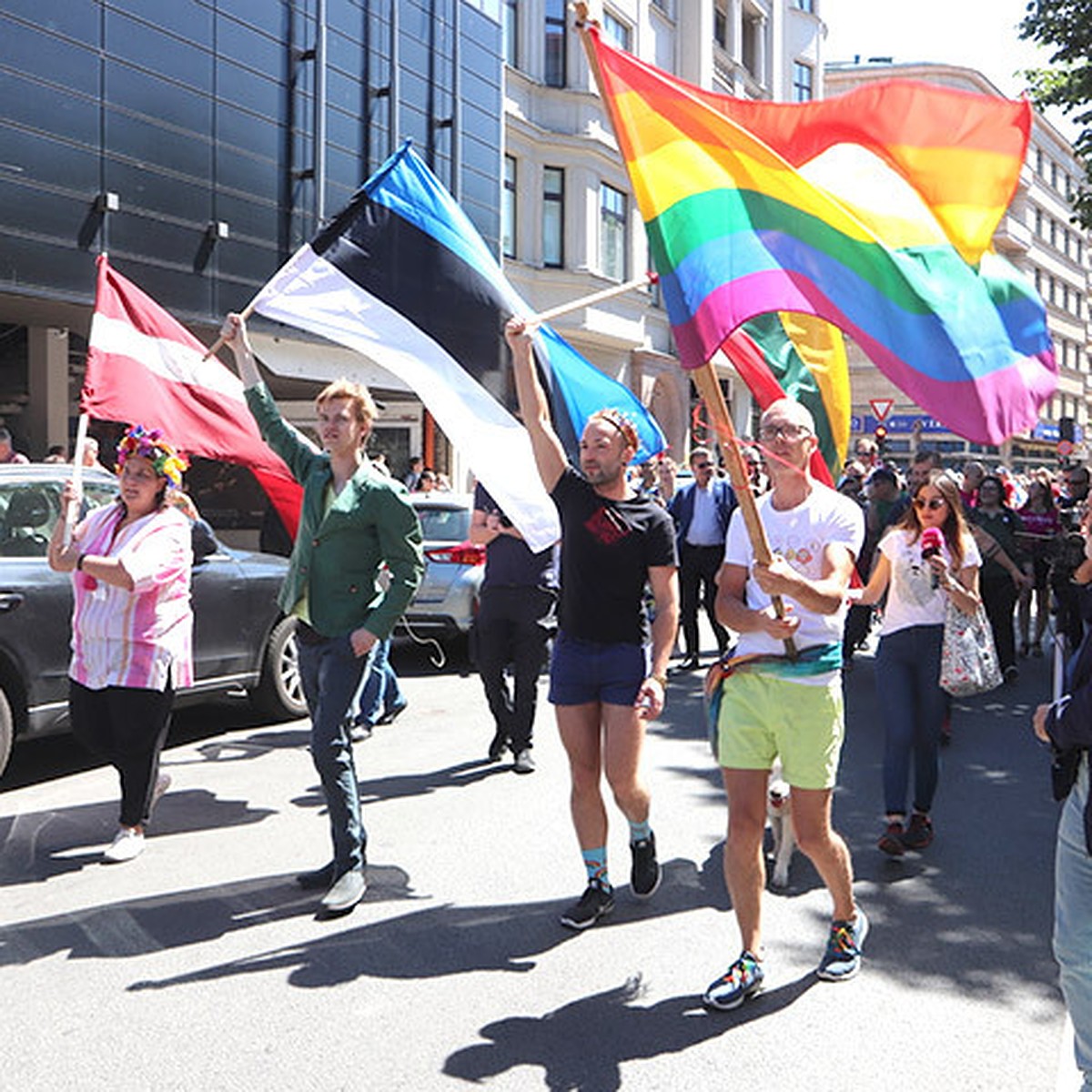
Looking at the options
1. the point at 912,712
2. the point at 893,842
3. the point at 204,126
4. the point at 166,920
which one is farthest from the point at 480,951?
the point at 204,126

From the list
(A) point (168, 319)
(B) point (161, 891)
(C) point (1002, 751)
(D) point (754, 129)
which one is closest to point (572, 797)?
(B) point (161, 891)

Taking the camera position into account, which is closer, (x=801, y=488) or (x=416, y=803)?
(x=801, y=488)

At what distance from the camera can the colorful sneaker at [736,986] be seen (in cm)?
385

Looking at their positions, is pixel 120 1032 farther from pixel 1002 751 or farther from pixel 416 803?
pixel 1002 751

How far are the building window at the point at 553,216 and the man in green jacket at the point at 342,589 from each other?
22.5 meters

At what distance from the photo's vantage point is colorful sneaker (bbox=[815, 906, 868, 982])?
4117 mm

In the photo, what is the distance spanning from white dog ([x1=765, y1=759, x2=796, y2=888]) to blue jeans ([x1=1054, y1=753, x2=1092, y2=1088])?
1992mm

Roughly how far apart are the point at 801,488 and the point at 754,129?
141cm

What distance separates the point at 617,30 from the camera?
29.0 m

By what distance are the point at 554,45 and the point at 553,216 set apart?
12.4ft

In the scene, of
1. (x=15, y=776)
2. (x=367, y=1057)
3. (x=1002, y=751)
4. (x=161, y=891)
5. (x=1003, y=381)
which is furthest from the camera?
(x=1002, y=751)

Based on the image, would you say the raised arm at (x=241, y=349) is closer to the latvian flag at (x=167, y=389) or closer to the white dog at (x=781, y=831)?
the latvian flag at (x=167, y=389)

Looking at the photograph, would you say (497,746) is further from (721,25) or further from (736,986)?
(721,25)

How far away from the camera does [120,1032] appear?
3691 mm
